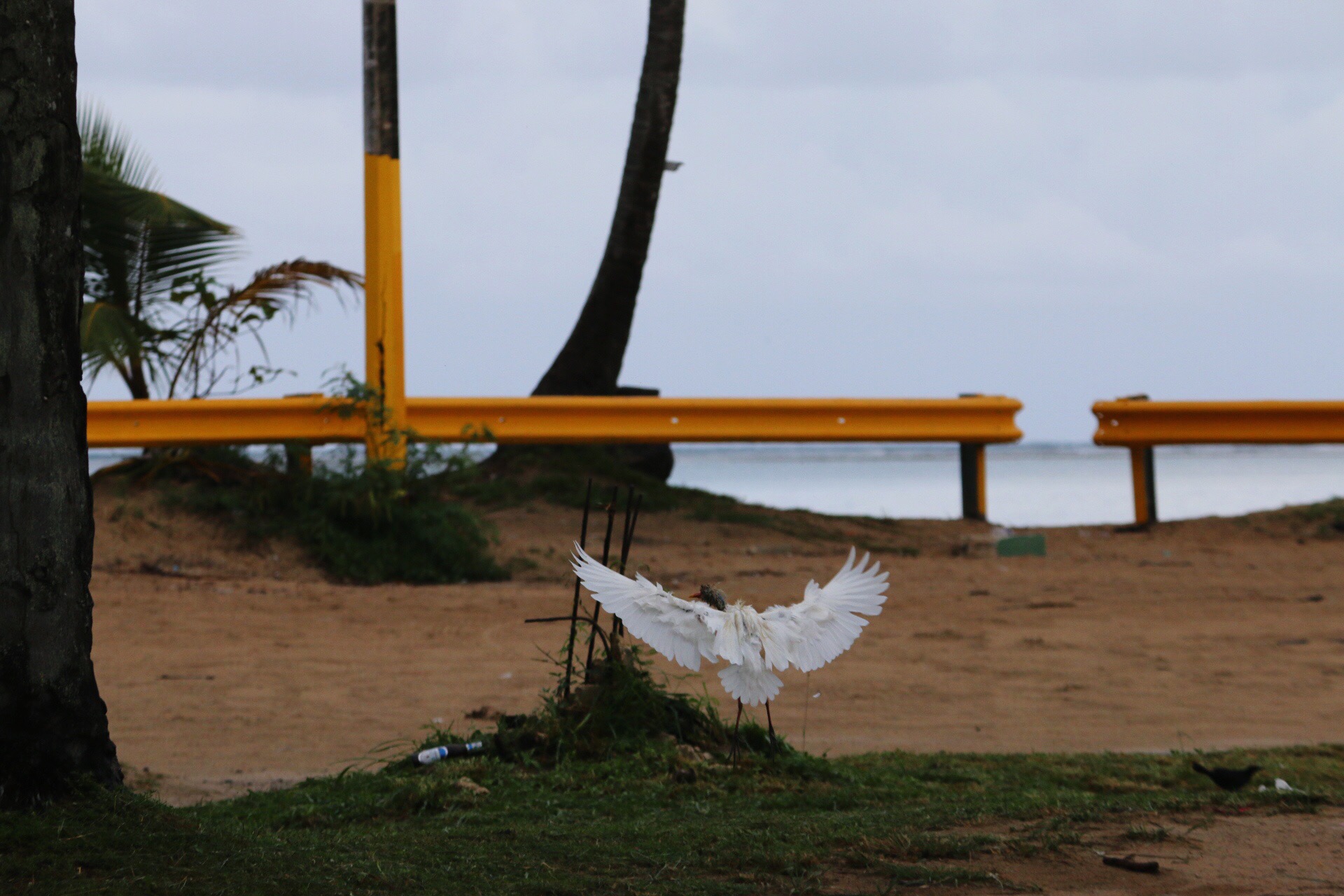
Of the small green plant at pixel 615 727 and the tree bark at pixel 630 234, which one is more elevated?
the tree bark at pixel 630 234

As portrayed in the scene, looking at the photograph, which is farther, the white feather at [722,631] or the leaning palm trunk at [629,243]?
the leaning palm trunk at [629,243]

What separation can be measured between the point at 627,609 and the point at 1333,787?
2245 mm

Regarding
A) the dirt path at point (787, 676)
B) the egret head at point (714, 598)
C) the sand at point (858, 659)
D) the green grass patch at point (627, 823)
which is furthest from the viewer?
the dirt path at point (787, 676)

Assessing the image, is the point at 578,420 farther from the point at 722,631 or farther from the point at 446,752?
the point at 722,631

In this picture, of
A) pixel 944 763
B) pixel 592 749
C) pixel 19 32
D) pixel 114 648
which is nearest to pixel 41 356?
pixel 19 32

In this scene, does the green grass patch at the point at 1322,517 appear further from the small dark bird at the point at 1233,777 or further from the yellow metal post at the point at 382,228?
the yellow metal post at the point at 382,228

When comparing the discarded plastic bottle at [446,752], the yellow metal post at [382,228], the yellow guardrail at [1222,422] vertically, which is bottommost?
the discarded plastic bottle at [446,752]

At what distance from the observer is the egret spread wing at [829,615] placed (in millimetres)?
3488

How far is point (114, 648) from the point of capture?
591cm

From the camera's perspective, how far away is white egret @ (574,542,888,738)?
3.28 m

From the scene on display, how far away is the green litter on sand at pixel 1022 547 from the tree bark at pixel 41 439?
7194 mm

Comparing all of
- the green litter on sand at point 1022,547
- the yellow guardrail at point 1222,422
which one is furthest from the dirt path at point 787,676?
the yellow guardrail at point 1222,422

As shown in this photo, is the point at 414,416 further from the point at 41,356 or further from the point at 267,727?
the point at 41,356

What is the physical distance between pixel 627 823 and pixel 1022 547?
20.4 ft
